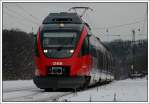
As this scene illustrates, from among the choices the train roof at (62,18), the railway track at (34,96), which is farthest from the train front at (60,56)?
the railway track at (34,96)

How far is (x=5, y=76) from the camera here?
5484cm

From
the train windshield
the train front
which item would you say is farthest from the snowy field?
the train windshield

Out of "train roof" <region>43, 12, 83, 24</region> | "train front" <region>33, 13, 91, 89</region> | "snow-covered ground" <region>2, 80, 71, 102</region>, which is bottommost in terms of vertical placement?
"snow-covered ground" <region>2, 80, 71, 102</region>

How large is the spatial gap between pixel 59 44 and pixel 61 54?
20.2 inches

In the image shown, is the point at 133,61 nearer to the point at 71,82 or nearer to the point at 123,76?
the point at 123,76

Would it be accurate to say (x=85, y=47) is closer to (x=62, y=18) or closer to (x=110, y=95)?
(x=62, y=18)

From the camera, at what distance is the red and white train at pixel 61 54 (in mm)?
22750

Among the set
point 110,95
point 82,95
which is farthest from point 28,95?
point 110,95

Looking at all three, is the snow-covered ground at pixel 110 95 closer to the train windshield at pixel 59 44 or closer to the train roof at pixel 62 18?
the train windshield at pixel 59 44

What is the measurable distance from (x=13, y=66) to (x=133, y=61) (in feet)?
56.8

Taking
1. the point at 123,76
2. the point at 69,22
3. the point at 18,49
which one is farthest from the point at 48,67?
the point at 123,76

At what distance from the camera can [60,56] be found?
75.0 feet

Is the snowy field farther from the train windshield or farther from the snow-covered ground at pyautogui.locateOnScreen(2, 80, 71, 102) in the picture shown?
the train windshield

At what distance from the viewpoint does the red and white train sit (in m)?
22.8
